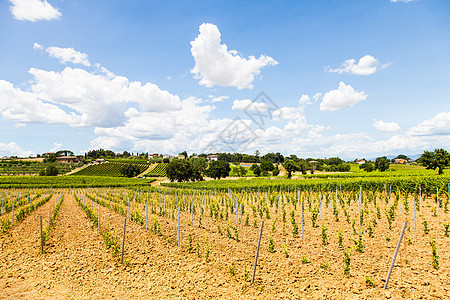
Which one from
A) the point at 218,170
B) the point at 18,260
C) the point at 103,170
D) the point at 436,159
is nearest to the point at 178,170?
the point at 218,170

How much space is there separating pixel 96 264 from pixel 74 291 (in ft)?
5.05

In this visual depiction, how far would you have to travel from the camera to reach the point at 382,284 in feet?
18.9

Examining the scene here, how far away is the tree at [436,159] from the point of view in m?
A: 48.4

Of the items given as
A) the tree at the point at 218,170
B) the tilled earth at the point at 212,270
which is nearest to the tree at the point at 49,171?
the tree at the point at 218,170

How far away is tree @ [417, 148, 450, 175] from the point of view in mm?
48438

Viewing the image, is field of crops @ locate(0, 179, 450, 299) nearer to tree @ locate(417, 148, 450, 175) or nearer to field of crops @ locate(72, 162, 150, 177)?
tree @ locate(417, 148, 450, 175)

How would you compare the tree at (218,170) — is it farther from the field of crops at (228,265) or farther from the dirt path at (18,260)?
the field of crops at (228,265)

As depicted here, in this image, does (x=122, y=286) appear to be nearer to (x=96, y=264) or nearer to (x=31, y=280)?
(x=96, y=264)

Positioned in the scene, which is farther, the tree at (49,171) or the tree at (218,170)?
the tree at (218,170)

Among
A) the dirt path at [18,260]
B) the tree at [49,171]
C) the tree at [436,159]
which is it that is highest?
the tree at [436,159]

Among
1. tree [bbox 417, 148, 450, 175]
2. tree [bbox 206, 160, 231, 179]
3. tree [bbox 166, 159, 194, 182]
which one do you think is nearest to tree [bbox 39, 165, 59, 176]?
tree [bbox 166, 159, 194, 182]

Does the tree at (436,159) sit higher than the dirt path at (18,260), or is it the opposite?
the tree at (436,159)

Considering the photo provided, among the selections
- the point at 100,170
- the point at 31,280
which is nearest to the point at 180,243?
the point at 31,280

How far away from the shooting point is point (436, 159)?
1950 inches
